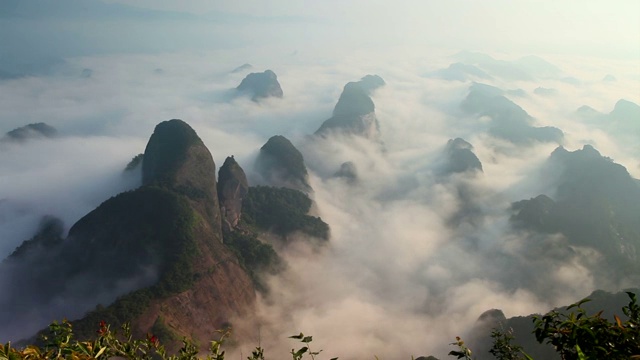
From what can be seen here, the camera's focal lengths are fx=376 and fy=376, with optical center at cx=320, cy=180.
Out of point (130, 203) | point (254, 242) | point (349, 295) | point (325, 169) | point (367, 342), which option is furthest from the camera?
point (325, 169)

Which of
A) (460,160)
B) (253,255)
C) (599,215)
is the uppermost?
(253,255)

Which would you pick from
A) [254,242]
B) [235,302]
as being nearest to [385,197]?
[254,242]

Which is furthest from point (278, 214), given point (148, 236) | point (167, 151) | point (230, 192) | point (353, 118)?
point (353, 118)

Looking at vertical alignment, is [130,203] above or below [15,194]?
above

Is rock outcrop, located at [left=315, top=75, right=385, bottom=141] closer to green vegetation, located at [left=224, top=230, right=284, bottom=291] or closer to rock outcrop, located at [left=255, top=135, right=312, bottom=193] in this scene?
rock outcrop, located at [left=255, top=135, right=312, bottom=193]

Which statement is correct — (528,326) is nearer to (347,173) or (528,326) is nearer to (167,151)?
(167,151)

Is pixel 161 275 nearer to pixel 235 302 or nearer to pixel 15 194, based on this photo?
pixel 235 302
